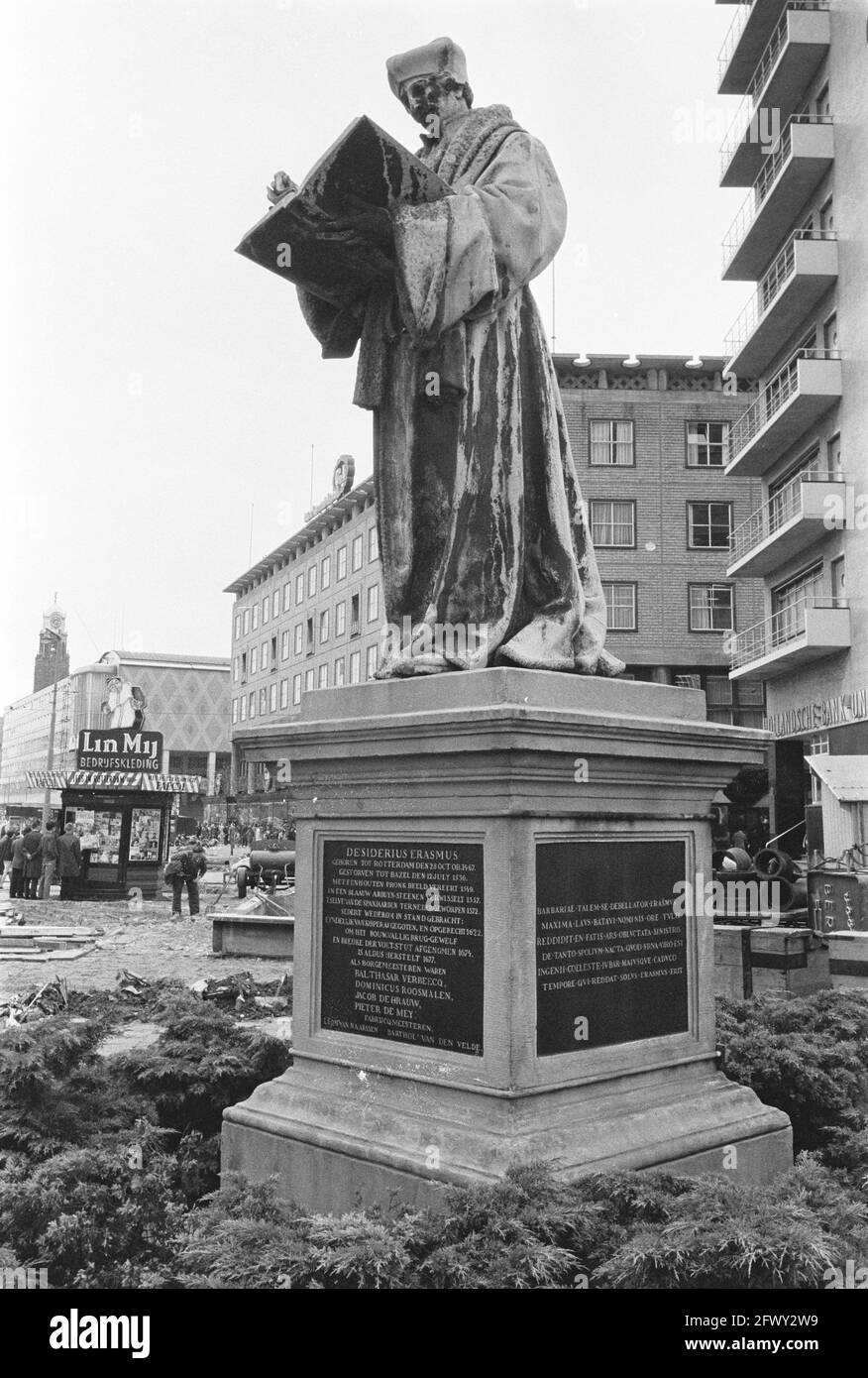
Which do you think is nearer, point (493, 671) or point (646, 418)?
point (493, 671)

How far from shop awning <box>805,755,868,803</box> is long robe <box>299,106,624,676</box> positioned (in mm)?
23680

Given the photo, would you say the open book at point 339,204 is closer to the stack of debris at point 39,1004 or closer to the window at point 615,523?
the stack of debris at point 39,1004

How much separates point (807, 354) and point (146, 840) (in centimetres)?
2148

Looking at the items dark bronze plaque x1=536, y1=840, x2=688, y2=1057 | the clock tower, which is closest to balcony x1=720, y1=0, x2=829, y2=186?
dark bronze plaque x1=536, y1=840, x2=688, y2=1057

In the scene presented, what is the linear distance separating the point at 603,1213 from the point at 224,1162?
218 cm

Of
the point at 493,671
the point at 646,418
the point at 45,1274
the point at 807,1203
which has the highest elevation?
the point at 646,418

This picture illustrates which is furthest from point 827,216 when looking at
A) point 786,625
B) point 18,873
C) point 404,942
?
point 404,942

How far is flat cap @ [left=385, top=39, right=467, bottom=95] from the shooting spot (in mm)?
5941

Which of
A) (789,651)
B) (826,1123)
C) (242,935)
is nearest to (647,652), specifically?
(789,651)

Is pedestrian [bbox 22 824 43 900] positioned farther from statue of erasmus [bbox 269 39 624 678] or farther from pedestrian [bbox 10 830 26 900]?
statue of erasmus [bbox 269 39 624 678]

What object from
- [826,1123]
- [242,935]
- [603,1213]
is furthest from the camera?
[242,935]

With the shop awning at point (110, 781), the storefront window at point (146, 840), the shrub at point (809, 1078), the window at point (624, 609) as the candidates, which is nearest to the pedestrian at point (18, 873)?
the shop awning at point (110, 781)

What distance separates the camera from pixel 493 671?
16.4 feet
